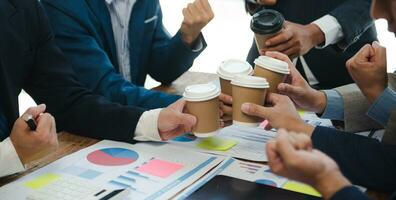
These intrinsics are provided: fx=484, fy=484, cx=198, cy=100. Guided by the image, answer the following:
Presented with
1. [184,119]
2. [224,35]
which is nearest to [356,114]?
[184,119]

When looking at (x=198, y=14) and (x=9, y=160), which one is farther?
(x=198, y=14)

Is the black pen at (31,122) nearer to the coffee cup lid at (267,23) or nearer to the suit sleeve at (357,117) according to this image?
the coffee cup lid at (267,23)

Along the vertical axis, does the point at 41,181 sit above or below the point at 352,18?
below

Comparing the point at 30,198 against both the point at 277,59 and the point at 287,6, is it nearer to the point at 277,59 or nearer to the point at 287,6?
the point at 277,59

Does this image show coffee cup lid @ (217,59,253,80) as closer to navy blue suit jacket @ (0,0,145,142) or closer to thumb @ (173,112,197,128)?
thumb @ (173,112,197,128)

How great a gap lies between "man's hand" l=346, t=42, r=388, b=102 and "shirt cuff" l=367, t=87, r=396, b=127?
3cm

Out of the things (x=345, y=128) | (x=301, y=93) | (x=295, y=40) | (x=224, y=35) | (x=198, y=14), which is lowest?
(x=224, y=35)

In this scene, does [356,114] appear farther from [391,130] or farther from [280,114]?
[280,114]

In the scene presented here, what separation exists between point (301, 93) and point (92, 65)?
2.04 ft

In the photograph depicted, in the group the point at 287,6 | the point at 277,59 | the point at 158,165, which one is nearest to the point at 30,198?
the point at 158,165

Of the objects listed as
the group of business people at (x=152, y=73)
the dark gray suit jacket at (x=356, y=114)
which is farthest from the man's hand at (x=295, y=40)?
A: the dark gray suit jacket at (x=356, y=114)

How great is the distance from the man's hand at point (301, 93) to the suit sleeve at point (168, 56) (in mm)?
453

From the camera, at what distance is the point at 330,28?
1561 millimetres

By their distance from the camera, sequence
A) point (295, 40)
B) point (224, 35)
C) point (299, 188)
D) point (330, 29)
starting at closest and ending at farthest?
point (299, 188)
point (295, 40)
point (330, 29)
point (224, 35)
